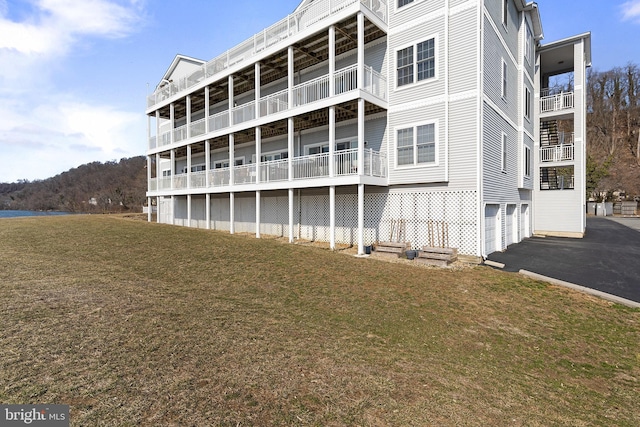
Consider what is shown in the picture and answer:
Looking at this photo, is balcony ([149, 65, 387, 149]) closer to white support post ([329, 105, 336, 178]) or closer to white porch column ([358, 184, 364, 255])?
white support post ([329, 105, 336, 178])

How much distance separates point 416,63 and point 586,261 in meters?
10.0

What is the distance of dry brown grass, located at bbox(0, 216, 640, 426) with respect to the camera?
3336 mm

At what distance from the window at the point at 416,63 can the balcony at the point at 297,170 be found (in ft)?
11.3

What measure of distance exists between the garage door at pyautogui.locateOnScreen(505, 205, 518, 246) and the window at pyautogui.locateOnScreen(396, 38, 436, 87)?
26.7ft

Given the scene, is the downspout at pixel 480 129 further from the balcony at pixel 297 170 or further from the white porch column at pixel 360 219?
the white porch column at pixel 360 219

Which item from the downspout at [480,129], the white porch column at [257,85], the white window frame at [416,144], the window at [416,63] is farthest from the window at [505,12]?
the white porch column at [257,85]

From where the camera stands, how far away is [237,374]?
3895 mm

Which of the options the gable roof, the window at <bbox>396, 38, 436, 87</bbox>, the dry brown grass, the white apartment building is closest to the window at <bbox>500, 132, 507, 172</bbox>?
the white apartment building

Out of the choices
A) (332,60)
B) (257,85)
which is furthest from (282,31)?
(332,60)

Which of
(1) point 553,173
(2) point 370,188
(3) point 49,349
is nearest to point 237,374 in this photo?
(3) point 49,349

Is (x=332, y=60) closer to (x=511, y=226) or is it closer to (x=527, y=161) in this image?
(x=511, y=226)

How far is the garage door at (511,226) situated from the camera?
1595cm

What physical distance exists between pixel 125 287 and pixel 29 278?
8.86 feet

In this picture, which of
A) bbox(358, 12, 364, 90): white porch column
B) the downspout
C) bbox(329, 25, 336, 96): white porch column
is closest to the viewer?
the downspout
